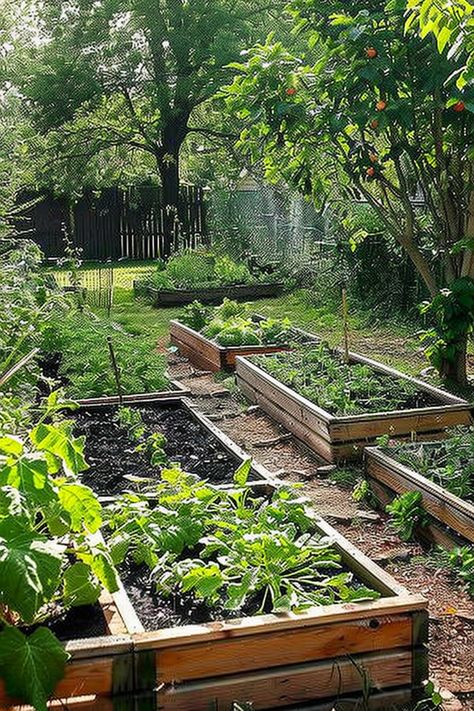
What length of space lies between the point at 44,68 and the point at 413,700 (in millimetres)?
17658

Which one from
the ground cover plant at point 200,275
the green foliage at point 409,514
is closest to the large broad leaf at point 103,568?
the green foliage at point 409,514

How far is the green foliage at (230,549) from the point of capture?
3383 millimetres

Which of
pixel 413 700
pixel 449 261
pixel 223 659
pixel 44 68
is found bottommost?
pixel 413 700

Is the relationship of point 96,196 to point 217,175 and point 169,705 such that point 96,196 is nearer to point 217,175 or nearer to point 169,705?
point 217,175

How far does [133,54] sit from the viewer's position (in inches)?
760

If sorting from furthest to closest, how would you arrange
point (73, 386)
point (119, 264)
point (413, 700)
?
point (119, 264) → point (73, 386) → point (413, 700)

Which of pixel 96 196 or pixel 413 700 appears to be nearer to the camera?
pixel 413 700

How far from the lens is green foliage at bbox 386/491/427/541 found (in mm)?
5004

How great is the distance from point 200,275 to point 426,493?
11.0m

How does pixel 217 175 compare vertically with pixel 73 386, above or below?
above

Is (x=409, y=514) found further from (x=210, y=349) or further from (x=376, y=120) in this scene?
(x=210, y=349)

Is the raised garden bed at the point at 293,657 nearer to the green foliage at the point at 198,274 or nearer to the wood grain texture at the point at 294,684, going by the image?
the wood grain texture at the point at 294,684

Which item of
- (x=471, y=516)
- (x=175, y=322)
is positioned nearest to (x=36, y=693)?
(x=471, y=516)

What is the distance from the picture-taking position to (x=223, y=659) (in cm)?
311
